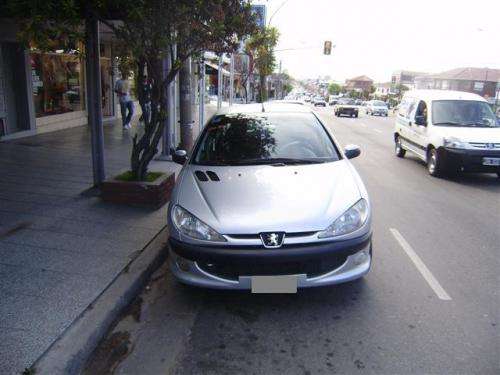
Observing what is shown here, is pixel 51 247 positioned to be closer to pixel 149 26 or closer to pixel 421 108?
pixel 149 26

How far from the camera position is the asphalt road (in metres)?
3.17

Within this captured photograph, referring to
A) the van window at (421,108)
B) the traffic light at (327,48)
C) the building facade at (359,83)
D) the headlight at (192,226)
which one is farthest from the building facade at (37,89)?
the building facade at (359,83)

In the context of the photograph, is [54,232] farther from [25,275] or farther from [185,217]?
[185,217]

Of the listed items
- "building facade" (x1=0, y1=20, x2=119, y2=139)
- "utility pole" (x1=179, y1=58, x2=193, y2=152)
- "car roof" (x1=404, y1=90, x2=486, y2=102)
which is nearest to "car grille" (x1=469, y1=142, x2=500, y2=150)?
"car roof" (x1=404, y1=90, x2=486, y2=102)

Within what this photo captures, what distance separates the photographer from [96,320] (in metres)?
3.47

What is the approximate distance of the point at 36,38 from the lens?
481 cm

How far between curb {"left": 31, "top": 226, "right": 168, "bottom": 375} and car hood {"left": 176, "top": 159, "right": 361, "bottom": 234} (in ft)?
2.74

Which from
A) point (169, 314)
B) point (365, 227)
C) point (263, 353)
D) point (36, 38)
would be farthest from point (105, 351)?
point (36, 38)

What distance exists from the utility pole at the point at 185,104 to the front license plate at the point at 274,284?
271 inches

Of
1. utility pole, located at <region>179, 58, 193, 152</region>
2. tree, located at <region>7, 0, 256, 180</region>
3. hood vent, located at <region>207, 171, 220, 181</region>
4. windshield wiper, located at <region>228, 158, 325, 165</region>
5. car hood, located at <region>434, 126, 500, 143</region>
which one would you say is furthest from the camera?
utility pole, located at <region>179, 58, 193, 152</region>

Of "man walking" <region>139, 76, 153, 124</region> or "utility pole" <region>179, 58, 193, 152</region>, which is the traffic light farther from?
"man walking" <region>139, 76, 153, 124</region>

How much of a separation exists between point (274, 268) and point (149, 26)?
338 centimetres

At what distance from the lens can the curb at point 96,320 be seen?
2.98 m

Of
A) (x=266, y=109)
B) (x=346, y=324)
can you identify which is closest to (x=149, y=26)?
(x=266, y=109)
